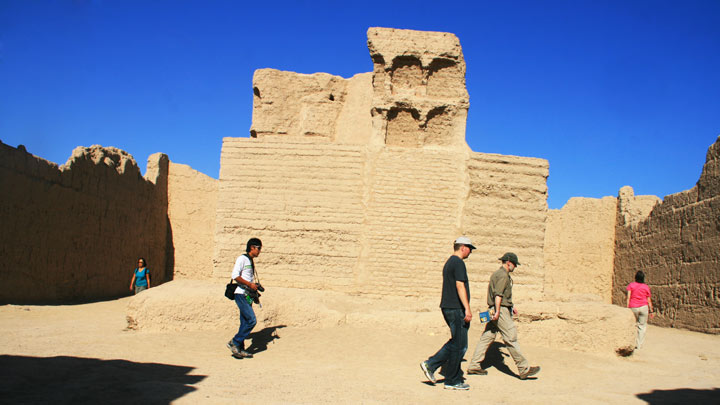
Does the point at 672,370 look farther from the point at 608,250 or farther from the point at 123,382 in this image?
the point at 608,250

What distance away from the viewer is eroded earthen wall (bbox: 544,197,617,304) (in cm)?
1786

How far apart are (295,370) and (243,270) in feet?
4.62

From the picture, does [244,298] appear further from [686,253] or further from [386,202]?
[686,253]

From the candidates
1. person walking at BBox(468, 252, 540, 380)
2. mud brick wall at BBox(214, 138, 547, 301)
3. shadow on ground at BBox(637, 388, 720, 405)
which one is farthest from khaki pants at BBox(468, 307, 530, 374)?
mud brick wall at BBox(214, 138, 547, 301)

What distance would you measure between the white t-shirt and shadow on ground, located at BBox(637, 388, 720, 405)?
459 cm

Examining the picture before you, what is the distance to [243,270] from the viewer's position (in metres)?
Result: 6.89

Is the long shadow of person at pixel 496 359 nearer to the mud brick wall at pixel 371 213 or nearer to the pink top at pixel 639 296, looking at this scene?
the mud brick wall at pixel 371 213

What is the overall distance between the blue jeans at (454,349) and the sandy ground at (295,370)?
0.68 ft

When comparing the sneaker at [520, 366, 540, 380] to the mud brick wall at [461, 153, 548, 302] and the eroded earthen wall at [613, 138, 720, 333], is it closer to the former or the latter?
the mud brick wall at [461, 153, 548, 302]

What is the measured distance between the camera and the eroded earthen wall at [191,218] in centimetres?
1670

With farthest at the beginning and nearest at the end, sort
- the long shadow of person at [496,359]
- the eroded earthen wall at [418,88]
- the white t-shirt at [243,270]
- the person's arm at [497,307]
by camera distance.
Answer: the eroded earthen wall at [418,88], the long shadow of person at [496,359], the white t-shirt at [243,270], the person's arm at [497,307]

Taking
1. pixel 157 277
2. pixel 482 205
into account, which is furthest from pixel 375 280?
pixel 157 277

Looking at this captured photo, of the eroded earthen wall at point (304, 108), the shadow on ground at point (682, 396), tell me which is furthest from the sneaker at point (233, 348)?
the eroded earthen wall at point (304, 108)

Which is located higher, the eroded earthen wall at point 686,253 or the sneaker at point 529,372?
the eroded earthen wall at point 686,253
